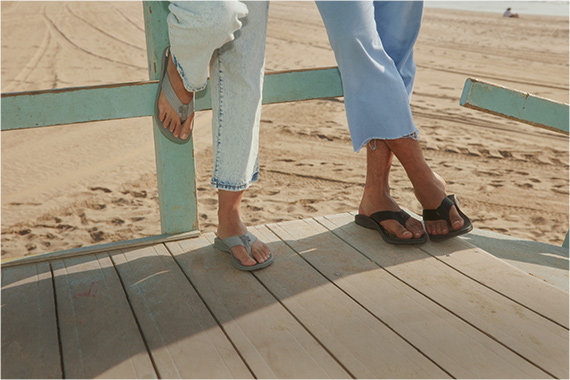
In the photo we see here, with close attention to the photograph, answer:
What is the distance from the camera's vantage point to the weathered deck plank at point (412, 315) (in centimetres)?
134

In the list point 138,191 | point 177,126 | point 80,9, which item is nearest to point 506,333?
point 177,126

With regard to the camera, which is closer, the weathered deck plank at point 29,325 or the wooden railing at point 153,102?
the weathered deck plank at point 29,325

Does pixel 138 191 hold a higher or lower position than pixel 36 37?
lower

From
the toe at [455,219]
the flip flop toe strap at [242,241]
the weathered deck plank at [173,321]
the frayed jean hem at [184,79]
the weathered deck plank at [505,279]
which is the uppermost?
the frayed jean hem at [184,79]

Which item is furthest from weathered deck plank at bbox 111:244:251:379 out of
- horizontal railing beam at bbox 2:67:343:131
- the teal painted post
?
horizontal railing beam at bbox 2:67:343:131

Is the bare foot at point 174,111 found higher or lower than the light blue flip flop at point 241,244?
higher

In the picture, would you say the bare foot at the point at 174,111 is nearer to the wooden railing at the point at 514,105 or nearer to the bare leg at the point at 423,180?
the bare leg at the point at 423,180

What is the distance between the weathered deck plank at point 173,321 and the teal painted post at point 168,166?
0.50 ft

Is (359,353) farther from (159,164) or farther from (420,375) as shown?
(159,164)

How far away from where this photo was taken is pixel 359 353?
4.53 ft

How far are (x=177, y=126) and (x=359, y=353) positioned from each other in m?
0.93

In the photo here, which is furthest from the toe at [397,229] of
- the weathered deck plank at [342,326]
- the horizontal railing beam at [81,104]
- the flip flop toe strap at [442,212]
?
the horizontal railing beam at [81,104]

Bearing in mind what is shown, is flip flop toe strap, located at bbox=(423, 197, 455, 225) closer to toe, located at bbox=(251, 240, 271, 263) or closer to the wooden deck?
the wooden deck

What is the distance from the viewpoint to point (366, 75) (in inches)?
71.8
